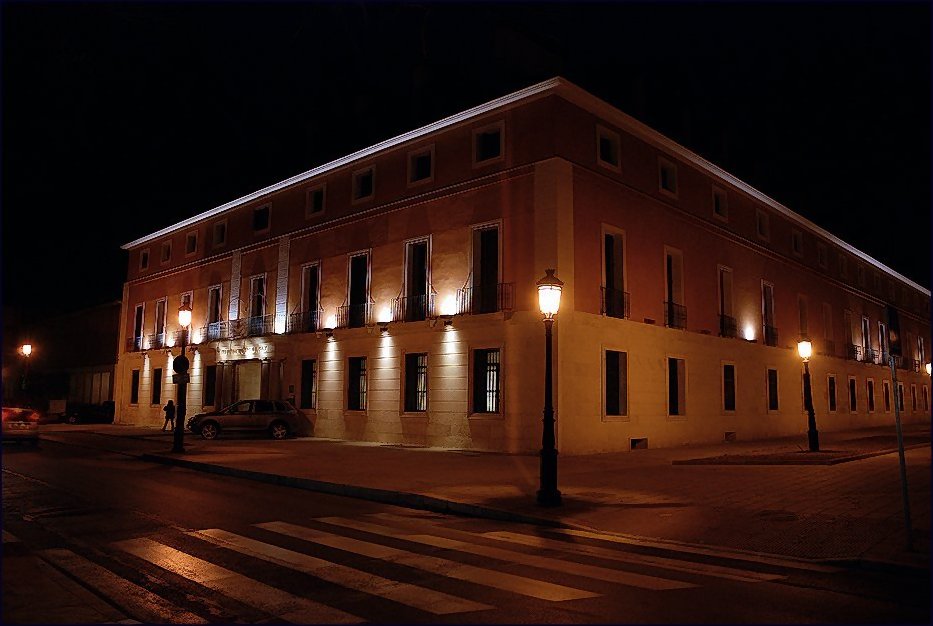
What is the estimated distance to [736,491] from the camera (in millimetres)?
12078

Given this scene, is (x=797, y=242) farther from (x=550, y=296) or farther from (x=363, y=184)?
(x=550, y=296)

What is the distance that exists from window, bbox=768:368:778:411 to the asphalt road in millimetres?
22862

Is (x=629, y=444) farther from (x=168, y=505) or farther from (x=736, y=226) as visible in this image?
(x=168, y=505)

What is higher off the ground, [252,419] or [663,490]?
[252,419]

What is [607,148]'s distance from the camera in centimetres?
2231

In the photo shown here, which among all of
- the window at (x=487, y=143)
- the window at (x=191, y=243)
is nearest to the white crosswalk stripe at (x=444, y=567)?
the window at (x=487, y=143)

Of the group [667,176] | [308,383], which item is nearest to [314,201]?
[308,383]

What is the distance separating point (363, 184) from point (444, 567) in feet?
68.0

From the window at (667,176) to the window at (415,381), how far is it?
1000cm

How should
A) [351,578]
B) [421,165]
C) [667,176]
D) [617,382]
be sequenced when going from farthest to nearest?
1. [667,176]
2. [421,165]
3. [617,382]
4. [351,578]

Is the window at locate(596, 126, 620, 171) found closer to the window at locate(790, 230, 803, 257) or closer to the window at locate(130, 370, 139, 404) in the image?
the window at locate(790, 230, 803, 257)

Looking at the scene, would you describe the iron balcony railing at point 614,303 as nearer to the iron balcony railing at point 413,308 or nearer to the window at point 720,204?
the iron balcony railing at point 413,308

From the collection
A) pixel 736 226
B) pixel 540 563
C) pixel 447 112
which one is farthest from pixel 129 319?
pixel 540 563

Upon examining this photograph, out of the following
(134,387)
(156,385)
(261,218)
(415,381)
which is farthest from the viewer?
(134,387)
